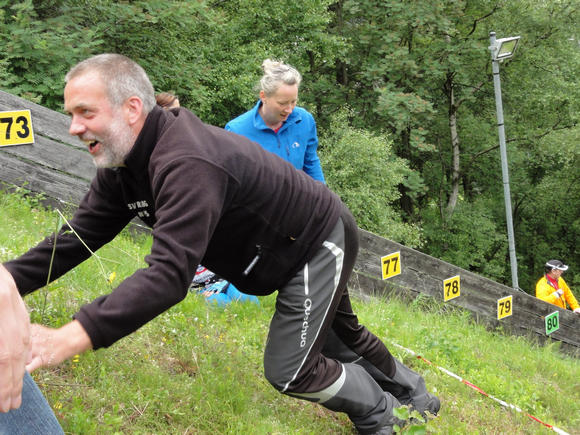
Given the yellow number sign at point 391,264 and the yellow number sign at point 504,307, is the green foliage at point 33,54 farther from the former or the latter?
Answer: the yellow number sign at point 504,307

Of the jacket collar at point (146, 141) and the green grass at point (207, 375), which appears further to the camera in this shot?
the green grass at point (207, 375)

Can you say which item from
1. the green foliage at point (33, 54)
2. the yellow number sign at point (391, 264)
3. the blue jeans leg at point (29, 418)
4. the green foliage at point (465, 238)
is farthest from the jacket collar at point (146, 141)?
the green foliage at point (465, 238)

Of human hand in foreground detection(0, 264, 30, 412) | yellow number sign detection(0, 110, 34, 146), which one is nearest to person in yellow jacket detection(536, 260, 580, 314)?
yellow number sign detection(0, 110, 34, 146)

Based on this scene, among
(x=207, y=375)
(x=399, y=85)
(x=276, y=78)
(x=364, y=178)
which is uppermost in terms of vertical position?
(x=276, y=78)

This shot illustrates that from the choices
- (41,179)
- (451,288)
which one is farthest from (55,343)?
(451,288)

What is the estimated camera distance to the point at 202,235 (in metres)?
2.20

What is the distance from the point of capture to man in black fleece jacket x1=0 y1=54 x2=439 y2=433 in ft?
6.96

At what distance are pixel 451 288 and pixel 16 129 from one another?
18.7 feet

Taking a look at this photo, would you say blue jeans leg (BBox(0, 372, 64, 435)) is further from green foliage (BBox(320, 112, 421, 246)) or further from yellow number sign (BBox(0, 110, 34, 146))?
green foliage (BBox(320, 112, 421, 246))

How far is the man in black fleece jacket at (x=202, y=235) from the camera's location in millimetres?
2121

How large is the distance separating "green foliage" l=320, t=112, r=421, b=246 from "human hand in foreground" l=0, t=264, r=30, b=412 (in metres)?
10.9

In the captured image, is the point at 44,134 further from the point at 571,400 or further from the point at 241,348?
the point at 571,400

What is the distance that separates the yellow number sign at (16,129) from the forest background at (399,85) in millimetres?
896

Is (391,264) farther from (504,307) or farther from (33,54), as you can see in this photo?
(33,54)
